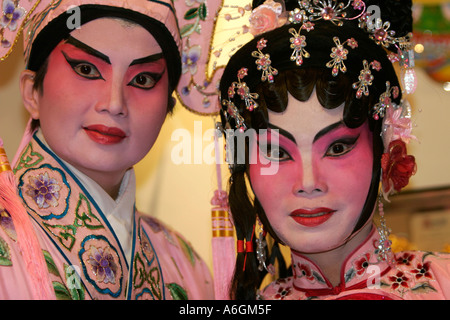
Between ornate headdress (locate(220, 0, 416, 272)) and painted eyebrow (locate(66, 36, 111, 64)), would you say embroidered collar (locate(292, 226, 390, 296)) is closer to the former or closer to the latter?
ornate headdress (locate(220, 0, 416, 272))

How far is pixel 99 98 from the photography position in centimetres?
207

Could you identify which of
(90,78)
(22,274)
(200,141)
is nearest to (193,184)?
(200,141)

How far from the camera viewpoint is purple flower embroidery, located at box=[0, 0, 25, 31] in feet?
7.29

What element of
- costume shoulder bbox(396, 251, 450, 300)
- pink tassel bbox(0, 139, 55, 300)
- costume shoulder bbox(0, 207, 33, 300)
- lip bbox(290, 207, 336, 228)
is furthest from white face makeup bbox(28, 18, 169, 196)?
costume shoulder bbox(396, 251, 450, 300)

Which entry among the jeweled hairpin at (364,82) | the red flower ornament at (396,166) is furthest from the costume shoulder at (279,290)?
the jeweled hairpin at (364,82)

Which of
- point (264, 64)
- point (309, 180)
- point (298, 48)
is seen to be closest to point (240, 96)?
point (264, 64)

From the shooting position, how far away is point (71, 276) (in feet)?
6.46

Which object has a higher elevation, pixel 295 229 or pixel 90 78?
pixel 90 78

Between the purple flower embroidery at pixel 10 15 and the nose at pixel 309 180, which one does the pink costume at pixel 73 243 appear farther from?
the nose at pixel 309 180

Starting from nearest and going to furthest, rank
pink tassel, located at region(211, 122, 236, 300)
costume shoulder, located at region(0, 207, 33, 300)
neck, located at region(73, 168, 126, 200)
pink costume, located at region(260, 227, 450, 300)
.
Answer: costume shoulder, located at region(0, 207, 33, 300) < pink costume, located at region(260, 227, 450, 300) < neck, located at region(73, 168, 126, 200) < pink tassel, located at region(211, 122, 236, 300)

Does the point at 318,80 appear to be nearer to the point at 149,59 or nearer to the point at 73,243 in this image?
the point at 149,59

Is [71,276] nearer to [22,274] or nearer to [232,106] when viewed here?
[22,274]

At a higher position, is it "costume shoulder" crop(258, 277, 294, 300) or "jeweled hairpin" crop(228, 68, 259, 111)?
"jeweled hairpin" crop(228, 68, 259, 111)

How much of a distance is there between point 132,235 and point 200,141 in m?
0.66
